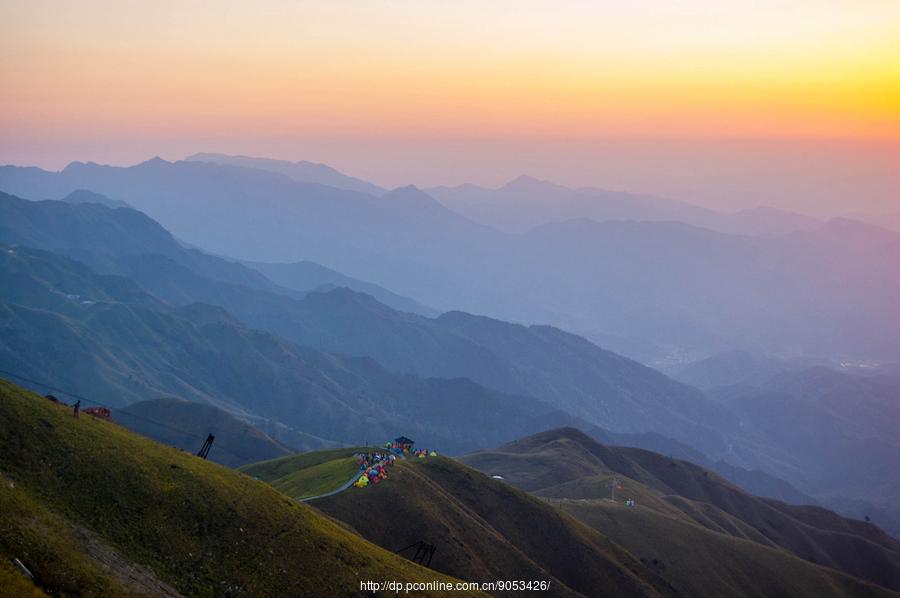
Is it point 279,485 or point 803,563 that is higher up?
point 803,563

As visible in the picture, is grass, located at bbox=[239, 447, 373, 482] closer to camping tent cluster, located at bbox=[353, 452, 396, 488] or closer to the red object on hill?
camping tent cluster, located at bbox=[353, 452, 396, 488]

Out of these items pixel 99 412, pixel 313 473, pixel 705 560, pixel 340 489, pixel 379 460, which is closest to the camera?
pixel 99 412

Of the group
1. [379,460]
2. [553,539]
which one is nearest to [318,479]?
[379,460]

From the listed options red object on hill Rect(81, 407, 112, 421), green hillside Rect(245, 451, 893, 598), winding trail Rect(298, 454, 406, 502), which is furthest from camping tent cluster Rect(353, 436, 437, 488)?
red object on hill Rect(81, 407, 112, 421)

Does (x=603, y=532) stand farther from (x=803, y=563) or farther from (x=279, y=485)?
(x=279, y=485)

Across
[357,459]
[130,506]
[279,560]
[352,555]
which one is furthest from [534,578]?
[130,506]

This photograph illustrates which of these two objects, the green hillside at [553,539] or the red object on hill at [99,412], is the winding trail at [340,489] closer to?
the green hillside at [553,539]

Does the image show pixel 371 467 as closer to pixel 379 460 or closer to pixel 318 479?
pixel 379 460

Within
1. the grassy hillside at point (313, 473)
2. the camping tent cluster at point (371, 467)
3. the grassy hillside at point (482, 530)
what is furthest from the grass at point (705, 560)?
the grassy hillside at point (313, 473)
